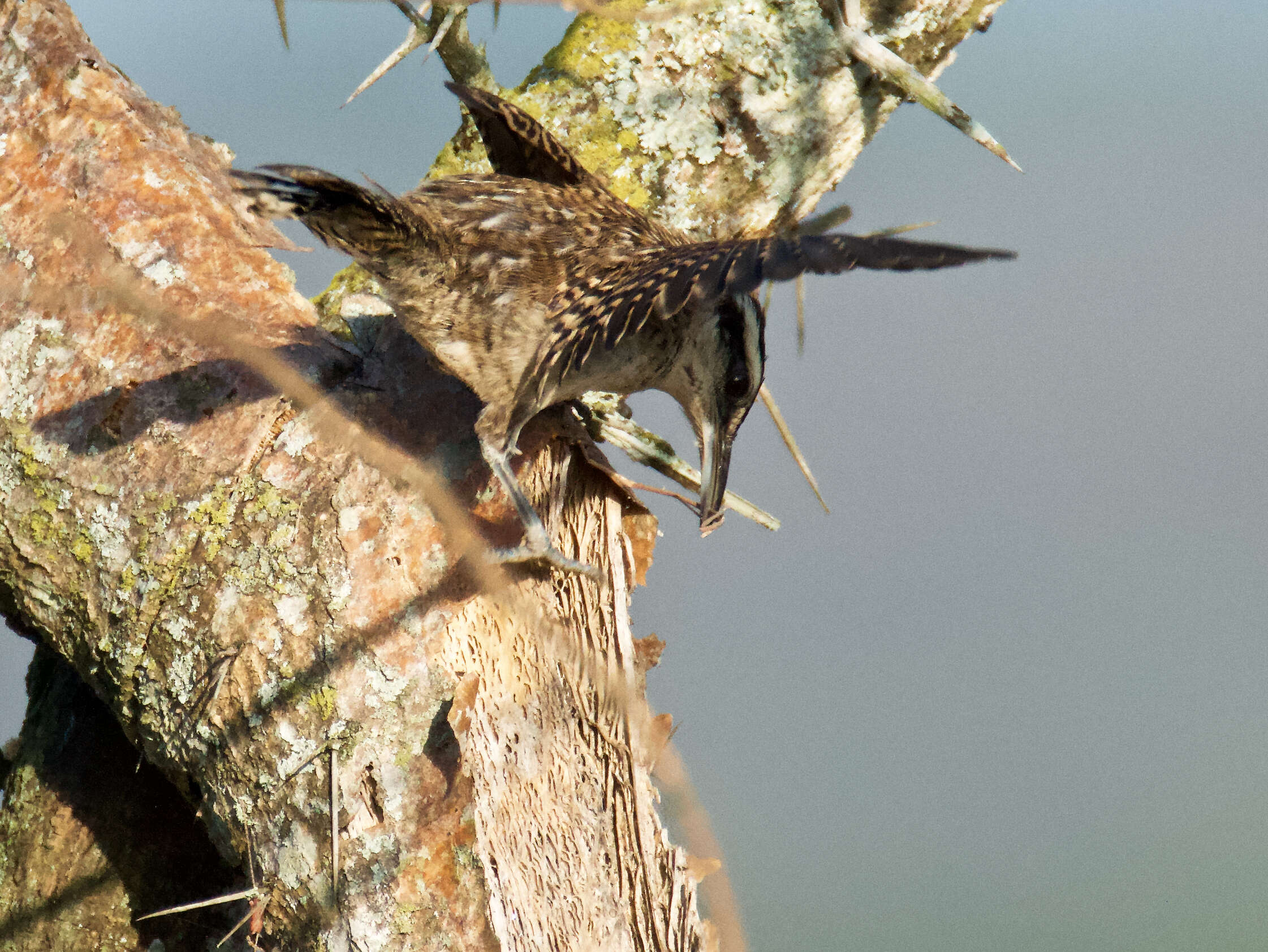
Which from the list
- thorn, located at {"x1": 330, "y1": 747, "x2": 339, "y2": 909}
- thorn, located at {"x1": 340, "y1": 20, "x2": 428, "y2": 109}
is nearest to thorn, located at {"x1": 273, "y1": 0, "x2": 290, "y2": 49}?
thorn, located at {"x1": 340, "y1": 20, "x2": 428, "y2": 109}

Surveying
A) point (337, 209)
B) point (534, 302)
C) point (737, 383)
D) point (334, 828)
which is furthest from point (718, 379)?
point (334, 828)

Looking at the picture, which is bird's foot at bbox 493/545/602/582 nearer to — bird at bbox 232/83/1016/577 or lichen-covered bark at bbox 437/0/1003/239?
bird at bbox 232/83/1016/577

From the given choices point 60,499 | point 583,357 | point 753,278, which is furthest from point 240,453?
point 753,278

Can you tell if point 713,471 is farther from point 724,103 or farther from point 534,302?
point 724,103

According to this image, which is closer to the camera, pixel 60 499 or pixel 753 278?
pixel 753 278

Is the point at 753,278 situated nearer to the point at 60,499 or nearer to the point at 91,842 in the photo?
the point at 60,499
